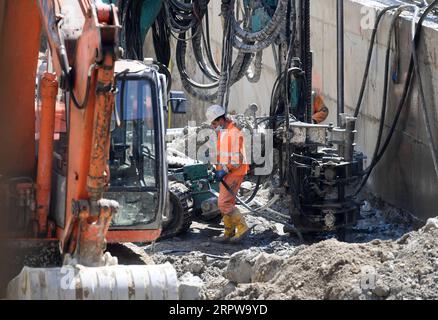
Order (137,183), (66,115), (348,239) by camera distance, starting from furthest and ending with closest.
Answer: (348,239) < (137,183) < (66,115)

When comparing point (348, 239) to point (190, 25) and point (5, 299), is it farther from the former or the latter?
point (5, 299)

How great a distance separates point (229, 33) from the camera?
14289 millimetres

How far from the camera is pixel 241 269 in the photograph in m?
10.1

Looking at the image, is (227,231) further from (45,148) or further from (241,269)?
(45,148)

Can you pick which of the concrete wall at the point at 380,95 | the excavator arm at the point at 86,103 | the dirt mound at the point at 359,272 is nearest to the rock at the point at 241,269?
the dirt mound at the point at 359,272

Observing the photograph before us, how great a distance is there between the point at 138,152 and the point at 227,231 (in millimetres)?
3887

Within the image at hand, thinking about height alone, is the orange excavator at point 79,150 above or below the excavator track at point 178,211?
above

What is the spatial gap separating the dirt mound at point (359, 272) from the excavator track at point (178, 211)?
391 centimetres

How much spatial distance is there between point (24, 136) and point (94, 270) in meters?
1.72

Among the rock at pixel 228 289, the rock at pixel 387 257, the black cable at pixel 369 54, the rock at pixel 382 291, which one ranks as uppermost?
the black cable at pixel 369 54

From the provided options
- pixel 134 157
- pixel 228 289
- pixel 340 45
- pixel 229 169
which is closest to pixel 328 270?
pixel 228 289

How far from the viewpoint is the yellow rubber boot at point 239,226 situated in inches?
534

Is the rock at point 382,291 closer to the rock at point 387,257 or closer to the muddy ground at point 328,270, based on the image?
the muddy ground at point 328,270

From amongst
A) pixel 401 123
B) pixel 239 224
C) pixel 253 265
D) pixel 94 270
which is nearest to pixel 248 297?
pixel 253 265
